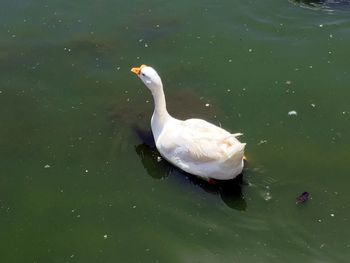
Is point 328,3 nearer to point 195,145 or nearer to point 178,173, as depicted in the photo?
point 195,145

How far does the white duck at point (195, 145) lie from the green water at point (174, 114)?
10.5 inches

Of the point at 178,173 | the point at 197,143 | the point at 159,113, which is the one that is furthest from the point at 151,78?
the point at 178,173

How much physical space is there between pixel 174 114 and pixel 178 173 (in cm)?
125

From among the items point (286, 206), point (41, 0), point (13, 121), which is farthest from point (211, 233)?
point (41, 0)

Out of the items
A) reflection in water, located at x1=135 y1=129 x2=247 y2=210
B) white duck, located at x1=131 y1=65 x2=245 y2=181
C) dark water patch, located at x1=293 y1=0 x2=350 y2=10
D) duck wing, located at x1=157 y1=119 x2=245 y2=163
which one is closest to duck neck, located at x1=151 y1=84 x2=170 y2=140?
white duck, located at x1=131 y1=65 x2=245 y2=181

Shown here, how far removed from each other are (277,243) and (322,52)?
3.68 meters

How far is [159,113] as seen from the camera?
706 centimetres

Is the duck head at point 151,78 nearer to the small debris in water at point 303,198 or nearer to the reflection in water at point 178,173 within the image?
the reflection in water at point 178,173

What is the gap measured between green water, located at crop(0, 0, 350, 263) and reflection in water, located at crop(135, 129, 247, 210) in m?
0.02

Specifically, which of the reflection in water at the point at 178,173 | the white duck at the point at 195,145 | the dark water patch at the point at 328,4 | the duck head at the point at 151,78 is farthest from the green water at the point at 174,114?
the duck head at the point at 151,78

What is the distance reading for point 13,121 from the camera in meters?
7.80

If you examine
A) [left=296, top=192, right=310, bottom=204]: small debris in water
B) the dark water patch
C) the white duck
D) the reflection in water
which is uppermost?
the dark water patch

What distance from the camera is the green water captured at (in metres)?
6.17

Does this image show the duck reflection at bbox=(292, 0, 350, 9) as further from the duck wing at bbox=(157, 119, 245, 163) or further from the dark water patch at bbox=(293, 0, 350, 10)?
the duck wing at bbox=(157, 119, 245, 163)
